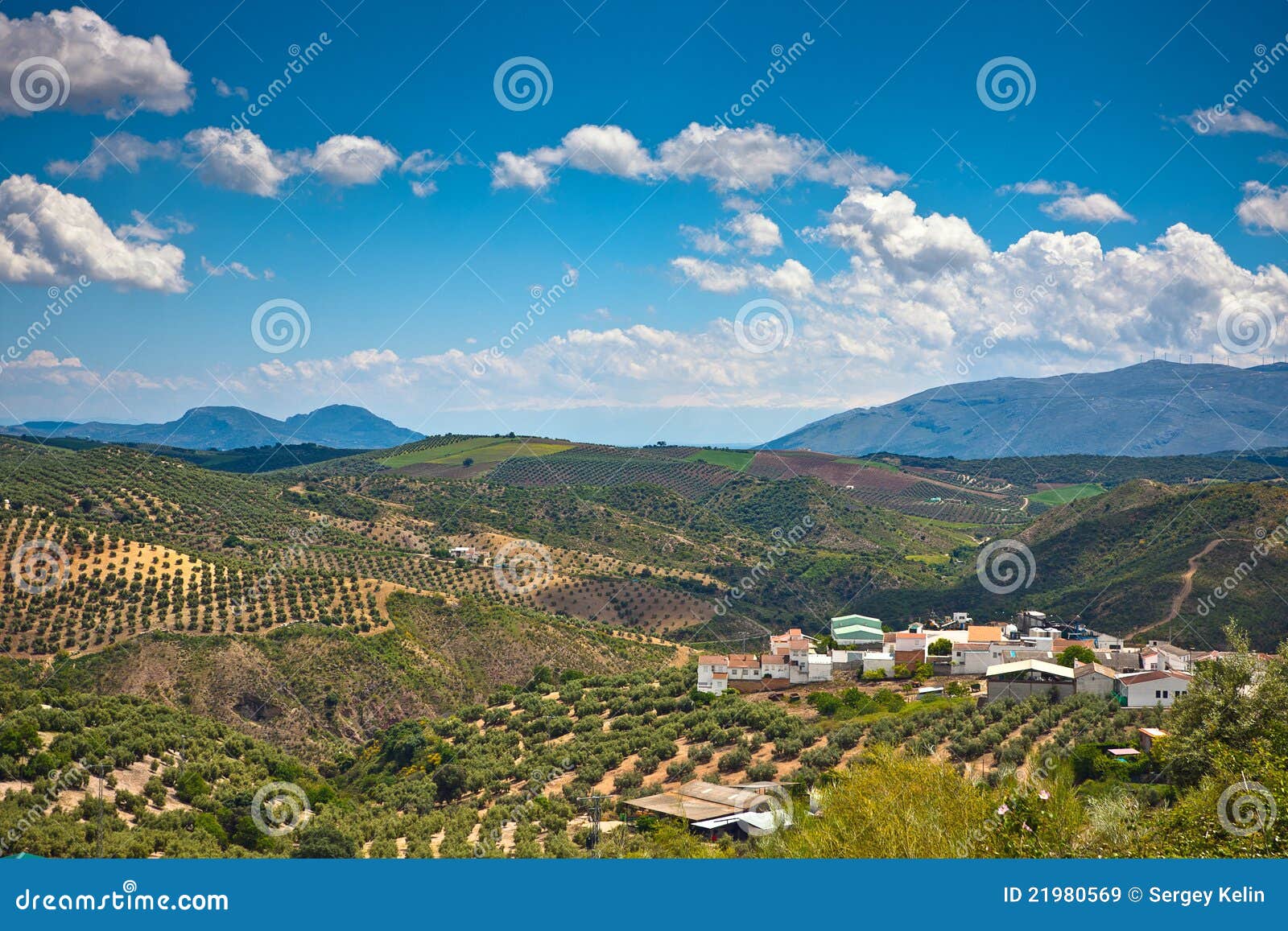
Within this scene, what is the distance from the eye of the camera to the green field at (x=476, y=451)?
155875 mm

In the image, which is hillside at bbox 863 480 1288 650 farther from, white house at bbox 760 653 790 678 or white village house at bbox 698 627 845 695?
white house at bbox 760 653 790 678

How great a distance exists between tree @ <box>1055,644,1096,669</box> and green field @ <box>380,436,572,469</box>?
12020cm

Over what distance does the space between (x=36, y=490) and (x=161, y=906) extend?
234ft

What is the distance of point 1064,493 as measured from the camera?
16275 cm

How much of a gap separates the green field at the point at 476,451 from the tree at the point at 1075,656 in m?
120

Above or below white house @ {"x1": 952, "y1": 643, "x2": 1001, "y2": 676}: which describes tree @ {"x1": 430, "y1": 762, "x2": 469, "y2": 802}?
below

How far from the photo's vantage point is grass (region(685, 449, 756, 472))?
171m

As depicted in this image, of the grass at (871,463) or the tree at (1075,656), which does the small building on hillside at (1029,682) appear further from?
the grass at (871,463)

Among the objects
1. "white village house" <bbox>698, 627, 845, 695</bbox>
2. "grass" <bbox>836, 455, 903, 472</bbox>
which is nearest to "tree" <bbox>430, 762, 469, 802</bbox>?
"white village house" <bbox>698, 627, 845, 695</bbox>

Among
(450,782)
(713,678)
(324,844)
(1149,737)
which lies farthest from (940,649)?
(324,844)

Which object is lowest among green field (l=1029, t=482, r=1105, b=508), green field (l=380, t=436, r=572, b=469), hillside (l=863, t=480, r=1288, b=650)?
hillside (l=863, t=480, r=1288, b=650)

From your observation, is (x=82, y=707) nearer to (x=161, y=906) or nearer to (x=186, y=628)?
(x=186, y=628)

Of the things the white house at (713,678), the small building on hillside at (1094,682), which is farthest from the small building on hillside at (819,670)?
the small building on hillside at (1094,682)

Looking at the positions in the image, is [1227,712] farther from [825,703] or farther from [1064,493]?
[1064,493]
